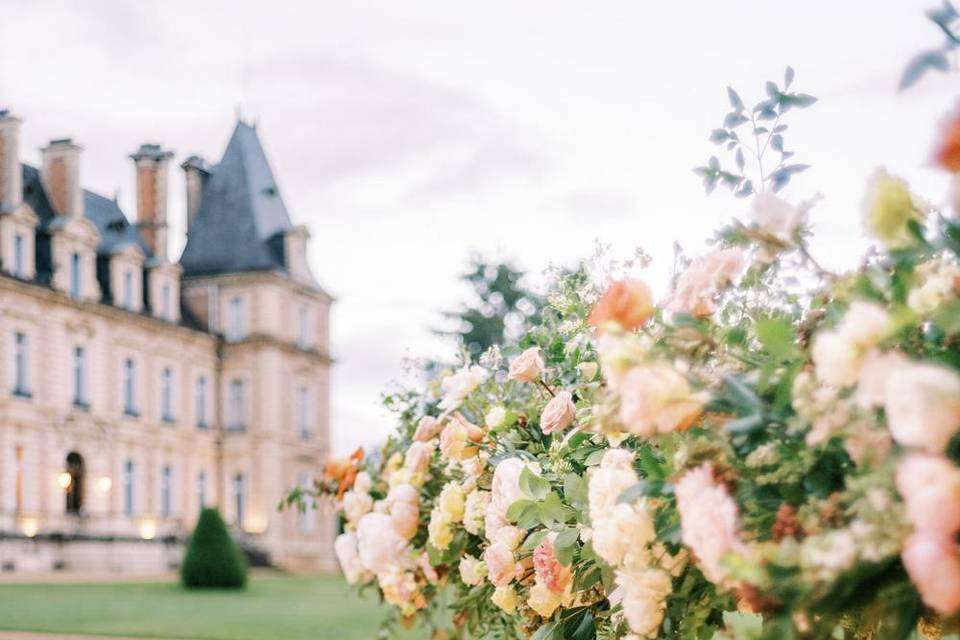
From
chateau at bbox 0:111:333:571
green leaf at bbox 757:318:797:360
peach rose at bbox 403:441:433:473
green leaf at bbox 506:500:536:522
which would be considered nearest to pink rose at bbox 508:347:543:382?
Result: green leaf at bbox 506:500:536:522

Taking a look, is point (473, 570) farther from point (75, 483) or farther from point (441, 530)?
point (75, 483)

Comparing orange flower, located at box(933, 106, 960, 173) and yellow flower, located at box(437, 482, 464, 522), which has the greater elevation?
orange flower, located at box(933, 106, 960, 173)

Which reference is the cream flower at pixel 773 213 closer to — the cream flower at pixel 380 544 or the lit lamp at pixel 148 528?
the cream flower at pixel 380 544

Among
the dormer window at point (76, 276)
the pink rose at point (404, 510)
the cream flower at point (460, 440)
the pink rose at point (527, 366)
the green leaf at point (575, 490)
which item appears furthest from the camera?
the dormer window at point (76, 276)

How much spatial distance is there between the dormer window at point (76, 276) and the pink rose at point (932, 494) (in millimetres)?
31319

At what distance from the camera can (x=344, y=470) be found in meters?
4.99

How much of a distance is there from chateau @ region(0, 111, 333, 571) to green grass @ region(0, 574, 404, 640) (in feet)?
25.3

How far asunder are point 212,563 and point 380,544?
63.7 feet

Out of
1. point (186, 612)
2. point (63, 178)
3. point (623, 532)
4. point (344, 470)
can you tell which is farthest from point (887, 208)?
point (63, 178)

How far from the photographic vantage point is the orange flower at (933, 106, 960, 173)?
1.69m

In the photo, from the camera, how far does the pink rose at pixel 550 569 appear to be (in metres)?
2.89

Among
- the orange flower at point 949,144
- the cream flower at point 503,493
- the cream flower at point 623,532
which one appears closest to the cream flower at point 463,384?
the cream flower at point 503,493

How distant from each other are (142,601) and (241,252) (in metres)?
20.9

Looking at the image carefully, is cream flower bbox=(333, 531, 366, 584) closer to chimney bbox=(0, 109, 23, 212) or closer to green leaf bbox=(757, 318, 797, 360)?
green leaf bbox=(757, 318, 797, 360)
